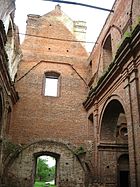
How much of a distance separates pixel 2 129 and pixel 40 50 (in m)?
7.02

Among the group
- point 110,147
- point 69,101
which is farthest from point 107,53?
point 110,147

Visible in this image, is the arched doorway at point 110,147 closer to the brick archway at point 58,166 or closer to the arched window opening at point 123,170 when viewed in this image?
the arched window opening at point 123,170

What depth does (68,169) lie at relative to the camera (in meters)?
14.5

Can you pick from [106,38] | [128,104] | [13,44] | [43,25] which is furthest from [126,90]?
[43,25]

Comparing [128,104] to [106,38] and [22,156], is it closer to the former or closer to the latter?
[106,38]

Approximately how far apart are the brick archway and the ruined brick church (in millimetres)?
51

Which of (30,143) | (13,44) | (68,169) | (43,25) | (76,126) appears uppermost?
(43,25)

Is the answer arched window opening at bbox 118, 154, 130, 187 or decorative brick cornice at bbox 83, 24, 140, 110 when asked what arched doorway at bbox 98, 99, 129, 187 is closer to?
arched window opening at bbox 118, 154, 130, 187

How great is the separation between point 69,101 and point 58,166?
4.00 meters

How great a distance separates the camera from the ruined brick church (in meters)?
11.2

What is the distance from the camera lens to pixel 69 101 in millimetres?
16391

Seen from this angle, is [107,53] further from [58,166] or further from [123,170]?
[58,166]

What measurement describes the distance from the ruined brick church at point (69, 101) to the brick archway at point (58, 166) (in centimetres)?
5

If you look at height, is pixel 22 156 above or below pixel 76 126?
below
